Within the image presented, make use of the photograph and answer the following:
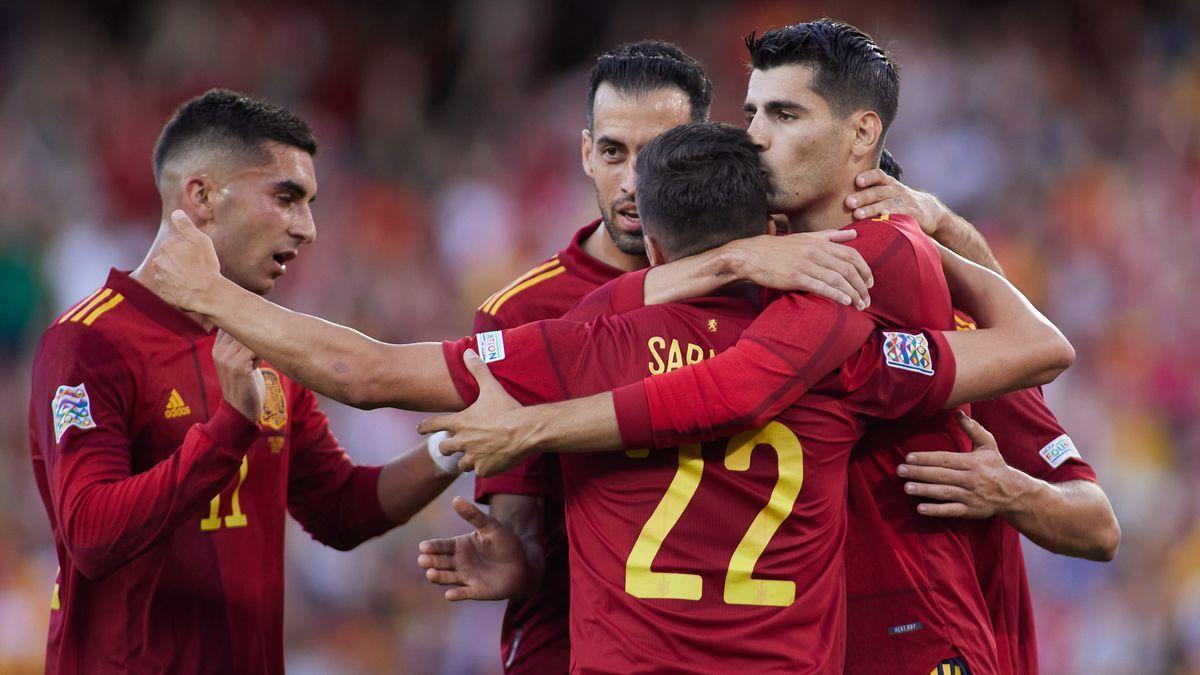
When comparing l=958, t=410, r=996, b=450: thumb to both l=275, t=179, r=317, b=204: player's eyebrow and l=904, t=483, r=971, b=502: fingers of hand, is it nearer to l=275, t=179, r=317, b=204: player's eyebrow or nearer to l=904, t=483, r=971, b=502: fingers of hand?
l=904, t=483, r=971, b=502: fingers of hand

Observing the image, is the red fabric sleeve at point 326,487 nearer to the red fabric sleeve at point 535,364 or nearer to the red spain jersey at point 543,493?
the red spain jersey at point 543,493

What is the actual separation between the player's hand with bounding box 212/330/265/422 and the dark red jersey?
137cm

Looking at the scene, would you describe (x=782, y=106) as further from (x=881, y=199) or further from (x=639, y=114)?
(x=639, y=114)

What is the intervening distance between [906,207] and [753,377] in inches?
40.4

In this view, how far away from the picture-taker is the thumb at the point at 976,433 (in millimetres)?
4066

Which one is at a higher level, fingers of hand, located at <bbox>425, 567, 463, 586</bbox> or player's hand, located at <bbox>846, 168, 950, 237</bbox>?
player's hand, located at <bbox>846, 168, 950, 237</bbox>

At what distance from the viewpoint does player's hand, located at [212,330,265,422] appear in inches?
159

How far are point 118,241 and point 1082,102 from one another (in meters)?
7.90

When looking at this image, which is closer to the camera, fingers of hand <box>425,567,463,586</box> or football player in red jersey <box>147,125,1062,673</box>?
football player in red jersey <box>147,125,1062,673</box>

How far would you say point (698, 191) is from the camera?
12.4ft

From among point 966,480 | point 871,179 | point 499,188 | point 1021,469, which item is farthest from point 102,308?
point 499,188

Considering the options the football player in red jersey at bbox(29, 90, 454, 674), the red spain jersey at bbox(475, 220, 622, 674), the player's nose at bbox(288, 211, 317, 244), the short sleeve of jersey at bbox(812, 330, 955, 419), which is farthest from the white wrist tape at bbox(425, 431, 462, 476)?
the short sleeve of jersey at bbox(812, 330, 955, 419)

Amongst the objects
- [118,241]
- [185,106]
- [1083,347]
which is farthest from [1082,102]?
[185,106]

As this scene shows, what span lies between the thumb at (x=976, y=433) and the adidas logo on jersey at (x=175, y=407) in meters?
2.39
